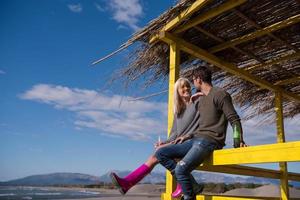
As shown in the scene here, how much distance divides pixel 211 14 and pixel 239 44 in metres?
0.95

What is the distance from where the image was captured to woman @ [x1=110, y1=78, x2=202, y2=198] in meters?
3.11

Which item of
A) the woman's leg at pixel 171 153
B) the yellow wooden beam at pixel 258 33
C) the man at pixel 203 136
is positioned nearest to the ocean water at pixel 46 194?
the yellow wooden beam at pixel 258 33

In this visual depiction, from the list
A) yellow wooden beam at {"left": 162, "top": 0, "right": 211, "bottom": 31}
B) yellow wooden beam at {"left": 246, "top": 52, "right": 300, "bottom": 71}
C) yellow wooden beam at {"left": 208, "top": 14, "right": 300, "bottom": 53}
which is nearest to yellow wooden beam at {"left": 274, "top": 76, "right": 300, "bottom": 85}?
yellow wooden beam at {"left": 246, "top": 52, "right": 300, "bottom": 71}

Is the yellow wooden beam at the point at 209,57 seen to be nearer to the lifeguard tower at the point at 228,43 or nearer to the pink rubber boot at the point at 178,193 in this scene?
the lifeguard tower at the point at 228,43

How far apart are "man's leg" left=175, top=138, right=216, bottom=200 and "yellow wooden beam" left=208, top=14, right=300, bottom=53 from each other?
5.78 ft

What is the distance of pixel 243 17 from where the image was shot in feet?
12.3

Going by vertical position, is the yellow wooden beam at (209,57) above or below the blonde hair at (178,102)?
above

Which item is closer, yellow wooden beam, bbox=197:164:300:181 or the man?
the man

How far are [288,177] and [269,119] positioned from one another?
2165mm

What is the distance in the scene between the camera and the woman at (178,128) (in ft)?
10.2

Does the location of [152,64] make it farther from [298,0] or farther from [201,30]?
[298,0]

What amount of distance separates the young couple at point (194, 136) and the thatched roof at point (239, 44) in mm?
1023

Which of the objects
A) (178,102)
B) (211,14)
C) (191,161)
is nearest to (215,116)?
(191,161)

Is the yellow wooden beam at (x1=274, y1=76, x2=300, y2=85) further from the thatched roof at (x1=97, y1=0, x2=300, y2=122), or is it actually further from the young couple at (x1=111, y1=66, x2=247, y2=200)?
the young couple at (x1=111, y1=66, x2=247, y2=200)
